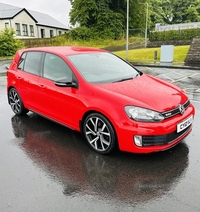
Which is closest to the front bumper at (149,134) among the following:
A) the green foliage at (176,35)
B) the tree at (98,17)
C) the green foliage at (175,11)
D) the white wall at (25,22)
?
the green foliage at (176,35)

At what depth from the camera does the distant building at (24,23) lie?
127ft

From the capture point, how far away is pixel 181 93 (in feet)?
13.3

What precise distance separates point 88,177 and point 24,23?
42.8m

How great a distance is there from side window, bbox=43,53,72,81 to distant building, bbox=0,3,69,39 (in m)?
38.2

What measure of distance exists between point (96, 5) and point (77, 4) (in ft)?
10.2

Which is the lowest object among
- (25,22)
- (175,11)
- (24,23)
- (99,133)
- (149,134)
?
(99,133)

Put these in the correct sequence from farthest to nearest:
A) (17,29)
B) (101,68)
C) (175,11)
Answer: (175,11)
(17,29)
(101,68)

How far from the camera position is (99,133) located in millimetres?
3770

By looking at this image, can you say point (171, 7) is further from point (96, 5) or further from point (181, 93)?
point (181, 93)

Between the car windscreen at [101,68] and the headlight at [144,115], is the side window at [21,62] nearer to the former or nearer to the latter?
the car windscreen at [101,68]

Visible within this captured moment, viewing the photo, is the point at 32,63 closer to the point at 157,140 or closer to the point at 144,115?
the point at 144,115

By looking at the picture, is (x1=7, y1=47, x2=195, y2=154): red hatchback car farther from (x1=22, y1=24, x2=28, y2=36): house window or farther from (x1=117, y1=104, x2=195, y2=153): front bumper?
(x1=22, y1=24, x2=28, y2=36): house window

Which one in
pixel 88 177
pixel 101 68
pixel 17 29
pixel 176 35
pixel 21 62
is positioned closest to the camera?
pixel 88 177

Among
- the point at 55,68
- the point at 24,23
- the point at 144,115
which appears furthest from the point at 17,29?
the point at 144,115
